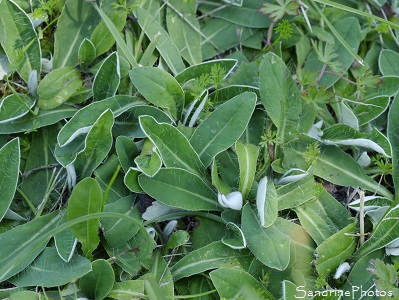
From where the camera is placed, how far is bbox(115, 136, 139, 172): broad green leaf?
1876mm

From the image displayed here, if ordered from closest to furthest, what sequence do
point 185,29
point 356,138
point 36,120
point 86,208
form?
1. point 86,208
2. point 36,120
3. point 356,138
4. point 185,29

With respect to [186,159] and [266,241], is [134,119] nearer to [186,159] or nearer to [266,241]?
[186,159]

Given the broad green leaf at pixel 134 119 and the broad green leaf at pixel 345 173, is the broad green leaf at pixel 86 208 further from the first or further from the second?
the broad green leaf at pixel 345 173

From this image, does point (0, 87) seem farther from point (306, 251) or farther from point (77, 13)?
point (306, 251)

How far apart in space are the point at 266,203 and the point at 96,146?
2.09ft

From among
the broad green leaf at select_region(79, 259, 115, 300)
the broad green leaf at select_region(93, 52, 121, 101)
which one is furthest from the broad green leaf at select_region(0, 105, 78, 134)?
the broad green leaf at select_region(79, 259, 115, 300)

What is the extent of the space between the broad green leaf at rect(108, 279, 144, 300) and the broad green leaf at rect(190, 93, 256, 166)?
50cm

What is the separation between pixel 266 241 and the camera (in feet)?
5.95

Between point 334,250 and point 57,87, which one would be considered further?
point 57,87

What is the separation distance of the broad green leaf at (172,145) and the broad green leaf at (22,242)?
436 millimetres

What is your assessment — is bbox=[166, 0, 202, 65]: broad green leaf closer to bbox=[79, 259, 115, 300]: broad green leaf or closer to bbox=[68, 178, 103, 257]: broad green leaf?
bbox=[68, 178, 103, 257]: broad green leaf

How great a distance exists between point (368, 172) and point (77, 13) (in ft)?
4.33

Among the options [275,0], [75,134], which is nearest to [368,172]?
[275,0]

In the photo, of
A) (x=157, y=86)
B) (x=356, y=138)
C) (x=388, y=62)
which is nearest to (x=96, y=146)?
(x=157, y=86)
